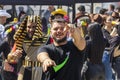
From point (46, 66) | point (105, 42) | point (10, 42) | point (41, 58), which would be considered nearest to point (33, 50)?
point (10, 42)

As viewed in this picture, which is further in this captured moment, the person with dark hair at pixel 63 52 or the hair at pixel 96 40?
the hair at pixel 96 40

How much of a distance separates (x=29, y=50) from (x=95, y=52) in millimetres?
1322

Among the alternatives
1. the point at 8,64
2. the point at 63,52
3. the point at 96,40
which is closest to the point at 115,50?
the point at 96,40

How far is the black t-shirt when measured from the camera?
178 inches

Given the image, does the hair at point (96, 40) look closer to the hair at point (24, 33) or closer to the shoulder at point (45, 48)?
the hair at point (24, 33)

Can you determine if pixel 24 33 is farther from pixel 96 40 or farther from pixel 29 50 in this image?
pixel 96 40

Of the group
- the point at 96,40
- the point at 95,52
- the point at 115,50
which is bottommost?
the point at 115,50

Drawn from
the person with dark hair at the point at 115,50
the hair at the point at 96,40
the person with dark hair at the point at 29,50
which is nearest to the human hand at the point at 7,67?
the person with dark hair at the point at 29,50

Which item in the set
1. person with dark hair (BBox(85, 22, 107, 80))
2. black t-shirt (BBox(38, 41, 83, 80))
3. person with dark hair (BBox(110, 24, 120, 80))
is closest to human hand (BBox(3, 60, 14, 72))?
person with dark hair (BBox(85, 22, 107, 80))

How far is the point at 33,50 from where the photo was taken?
6.26 meters

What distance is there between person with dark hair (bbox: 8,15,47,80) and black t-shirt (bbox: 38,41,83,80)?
152cm

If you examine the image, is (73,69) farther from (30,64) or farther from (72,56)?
(30,64)

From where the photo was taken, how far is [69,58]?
4.68m

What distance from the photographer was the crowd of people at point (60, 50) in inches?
181
